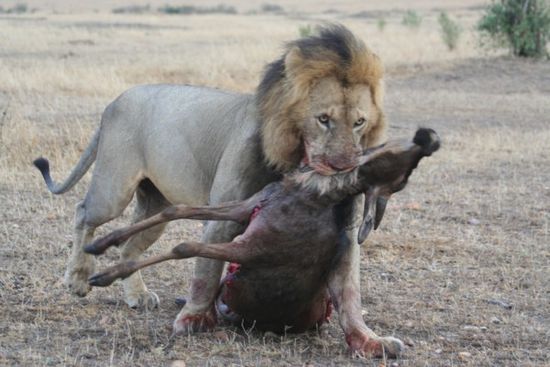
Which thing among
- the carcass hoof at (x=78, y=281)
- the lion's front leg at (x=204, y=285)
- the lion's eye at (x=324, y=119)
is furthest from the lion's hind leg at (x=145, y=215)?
the lion's eye at (x=324, y=119)

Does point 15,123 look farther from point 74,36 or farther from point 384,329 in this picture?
point 74,36

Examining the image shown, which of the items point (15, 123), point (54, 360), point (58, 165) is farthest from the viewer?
point (15, 123)

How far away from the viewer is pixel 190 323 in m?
4.73

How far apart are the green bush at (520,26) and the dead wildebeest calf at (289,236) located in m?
16.8

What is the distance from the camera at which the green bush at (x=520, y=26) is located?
20500mm

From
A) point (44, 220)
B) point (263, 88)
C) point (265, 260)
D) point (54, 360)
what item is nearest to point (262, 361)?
point (265, 260)

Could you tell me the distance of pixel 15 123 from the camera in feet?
34.3

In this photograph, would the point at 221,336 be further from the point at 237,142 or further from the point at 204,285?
the point at 237,142

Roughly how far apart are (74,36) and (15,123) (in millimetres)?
18751

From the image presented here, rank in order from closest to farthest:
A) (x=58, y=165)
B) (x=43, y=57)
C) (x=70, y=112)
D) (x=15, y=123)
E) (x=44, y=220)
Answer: (x=44, y=220)
(x=58, y=165)
(x=15, y=123)
(x=70, y=112)
(x=43, y=57)

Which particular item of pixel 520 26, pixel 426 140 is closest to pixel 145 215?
pixel 426 140

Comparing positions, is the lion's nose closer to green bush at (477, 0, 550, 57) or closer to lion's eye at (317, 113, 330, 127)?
lion's eye at (317, 113, 330, 127)

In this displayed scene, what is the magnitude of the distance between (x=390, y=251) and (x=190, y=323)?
223 centimetres

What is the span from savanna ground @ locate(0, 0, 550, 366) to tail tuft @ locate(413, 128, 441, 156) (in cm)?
93
